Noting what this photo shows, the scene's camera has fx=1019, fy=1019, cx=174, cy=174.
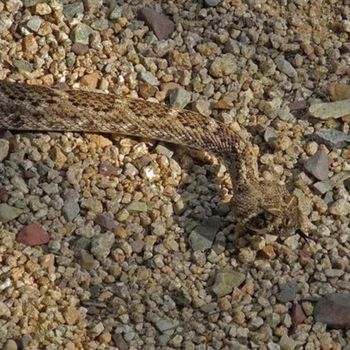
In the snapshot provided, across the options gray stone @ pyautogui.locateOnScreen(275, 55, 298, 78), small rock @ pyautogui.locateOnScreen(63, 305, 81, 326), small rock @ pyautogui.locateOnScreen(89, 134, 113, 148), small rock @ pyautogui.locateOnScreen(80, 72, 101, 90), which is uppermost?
gray stone @ pyautogui.locateOnScreen(275, 55, 298, 78)

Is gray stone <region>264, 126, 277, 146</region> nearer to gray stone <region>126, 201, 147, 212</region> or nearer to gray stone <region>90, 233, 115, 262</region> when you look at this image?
gray stone <region>126, 201, 147, 212</region>

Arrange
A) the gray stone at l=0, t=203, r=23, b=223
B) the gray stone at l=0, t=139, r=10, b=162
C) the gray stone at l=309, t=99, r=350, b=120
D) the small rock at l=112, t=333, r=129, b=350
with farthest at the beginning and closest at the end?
the gray stone at l=309, t=99, r=350, b=120 → the gray stone at l=0, t=139, r=10, b=162 → the gray stone at l=0, t=203, r=23, b=223 → the small rock at l=112, t=333, r=129, b=350

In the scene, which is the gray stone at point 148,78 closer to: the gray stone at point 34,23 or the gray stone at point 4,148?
the gray stone at point 34,23

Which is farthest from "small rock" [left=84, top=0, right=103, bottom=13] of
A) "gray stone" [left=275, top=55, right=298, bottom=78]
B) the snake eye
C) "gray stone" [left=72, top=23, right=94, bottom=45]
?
the snake eye

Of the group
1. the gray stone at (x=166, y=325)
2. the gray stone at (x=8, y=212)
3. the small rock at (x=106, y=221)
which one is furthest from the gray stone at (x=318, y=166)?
the gray stone at (x=8, y=212)

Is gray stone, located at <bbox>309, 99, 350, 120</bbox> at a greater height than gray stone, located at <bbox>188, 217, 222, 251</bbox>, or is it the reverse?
gray stone, located at <bbox>309, 99, 350, 120</bbox>

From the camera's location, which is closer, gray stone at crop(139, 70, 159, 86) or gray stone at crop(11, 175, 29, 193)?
gray stone at crop(11, 175, 29, 193)
